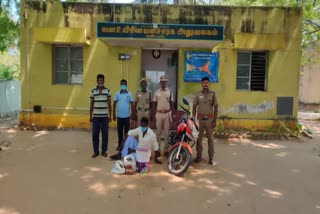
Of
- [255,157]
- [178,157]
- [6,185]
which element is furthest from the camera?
[255,157]

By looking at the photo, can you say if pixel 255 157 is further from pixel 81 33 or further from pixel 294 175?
pixel 81 33

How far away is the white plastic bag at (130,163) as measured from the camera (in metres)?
6.06

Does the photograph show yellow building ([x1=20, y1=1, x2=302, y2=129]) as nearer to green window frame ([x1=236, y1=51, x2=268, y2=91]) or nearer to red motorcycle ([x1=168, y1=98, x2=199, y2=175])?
green window frame ([x1=236, y1=51, x2=268, y2=91])

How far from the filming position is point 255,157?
7.71 m

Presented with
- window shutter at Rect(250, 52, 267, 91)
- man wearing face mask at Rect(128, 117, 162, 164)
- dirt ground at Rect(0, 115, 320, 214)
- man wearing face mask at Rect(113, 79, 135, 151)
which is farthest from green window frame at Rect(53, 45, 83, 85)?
window shutter at Rect(250, 52, 267, 91)

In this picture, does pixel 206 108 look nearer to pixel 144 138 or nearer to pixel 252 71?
pixel 144 138

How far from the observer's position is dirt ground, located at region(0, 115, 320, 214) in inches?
186

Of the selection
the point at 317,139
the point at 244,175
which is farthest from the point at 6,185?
the point at 317,139

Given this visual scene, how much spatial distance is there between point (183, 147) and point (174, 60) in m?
5.04

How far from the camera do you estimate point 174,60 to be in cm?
1078

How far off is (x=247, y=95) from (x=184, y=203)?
6424mm

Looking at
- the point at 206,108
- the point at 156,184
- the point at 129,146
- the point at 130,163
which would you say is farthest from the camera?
the point at 206,108

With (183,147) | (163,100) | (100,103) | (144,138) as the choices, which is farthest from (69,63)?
(183,147)

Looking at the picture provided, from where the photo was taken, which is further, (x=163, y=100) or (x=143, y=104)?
(x=143, y=104)
